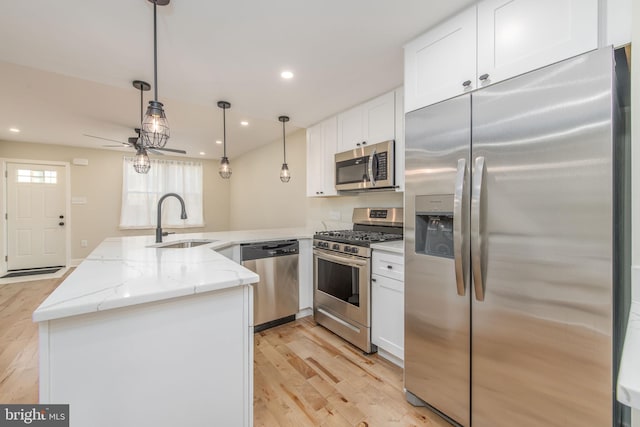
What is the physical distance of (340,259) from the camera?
2516 mm

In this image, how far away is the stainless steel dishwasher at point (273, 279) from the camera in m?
2.69

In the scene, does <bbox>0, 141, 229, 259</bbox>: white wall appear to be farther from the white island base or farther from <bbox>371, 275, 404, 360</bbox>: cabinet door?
the white island base

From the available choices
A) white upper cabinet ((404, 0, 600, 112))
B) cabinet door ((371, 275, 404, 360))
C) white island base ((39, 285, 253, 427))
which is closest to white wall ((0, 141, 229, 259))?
cabinet door ((371, 275, 404, 360))

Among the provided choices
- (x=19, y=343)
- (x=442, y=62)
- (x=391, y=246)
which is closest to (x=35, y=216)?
(x=19, y=343)

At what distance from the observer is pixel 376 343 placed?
223 centimetres

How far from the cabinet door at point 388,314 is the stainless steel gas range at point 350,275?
5 cm

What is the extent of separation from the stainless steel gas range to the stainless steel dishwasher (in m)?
0.24

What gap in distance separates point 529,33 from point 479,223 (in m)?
0.89

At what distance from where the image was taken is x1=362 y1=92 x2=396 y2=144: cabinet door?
248 centimetres

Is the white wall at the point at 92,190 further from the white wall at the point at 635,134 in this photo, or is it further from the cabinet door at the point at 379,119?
the white wall at the point at 635,134

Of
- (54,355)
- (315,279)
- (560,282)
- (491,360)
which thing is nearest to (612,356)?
(560,282)

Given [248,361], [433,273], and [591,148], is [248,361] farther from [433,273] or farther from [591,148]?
[591,148]

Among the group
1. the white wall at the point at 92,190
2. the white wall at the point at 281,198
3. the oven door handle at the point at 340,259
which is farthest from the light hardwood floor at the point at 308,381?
the white wall at the point at 92,190

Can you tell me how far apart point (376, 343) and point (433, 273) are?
39.0 inches
